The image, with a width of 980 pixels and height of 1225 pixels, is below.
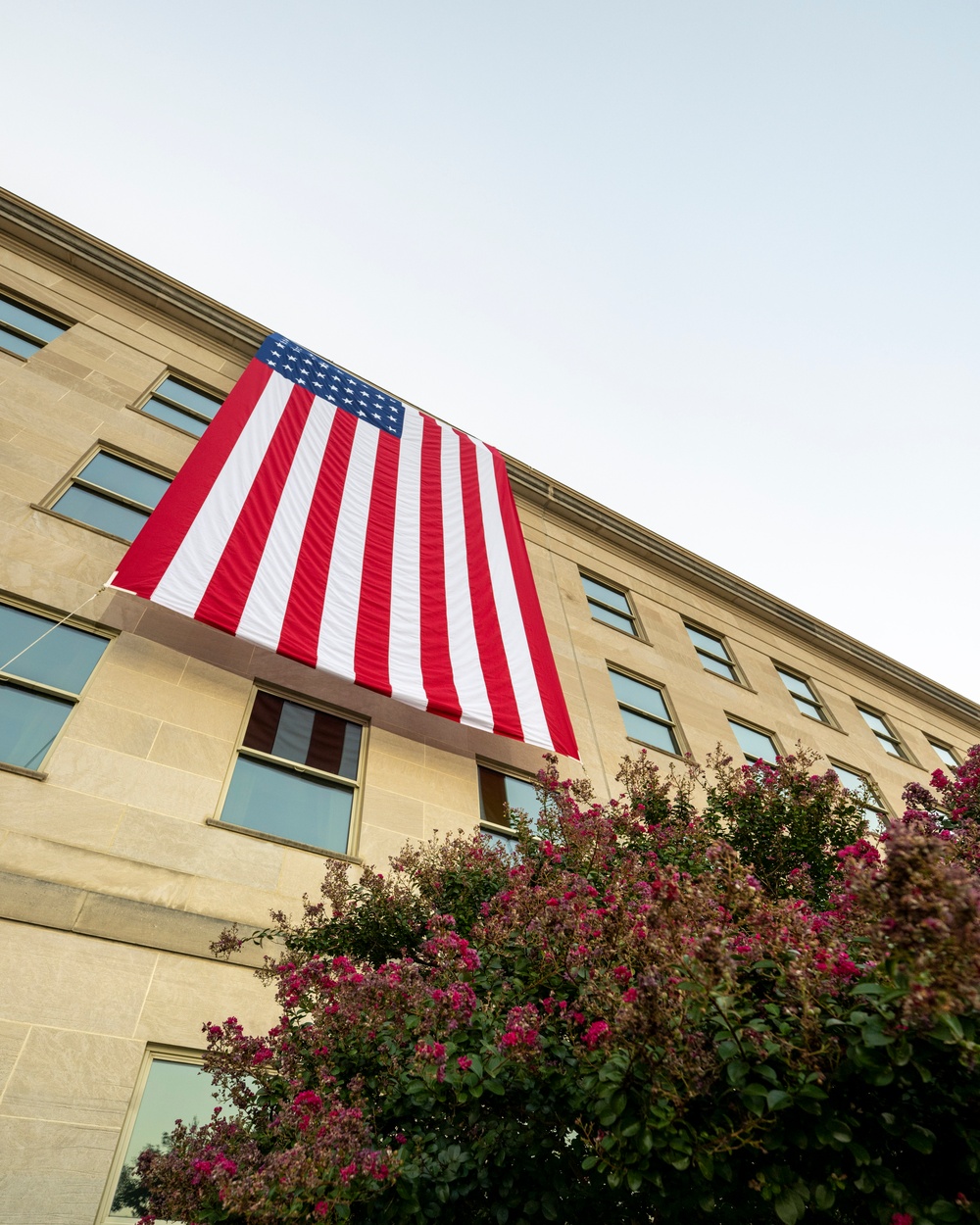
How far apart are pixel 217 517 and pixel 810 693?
1605 centimetres

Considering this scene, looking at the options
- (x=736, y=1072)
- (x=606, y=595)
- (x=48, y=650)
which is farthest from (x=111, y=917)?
(x=606, y=595)

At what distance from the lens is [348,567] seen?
10141 mm

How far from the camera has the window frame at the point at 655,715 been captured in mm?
13055

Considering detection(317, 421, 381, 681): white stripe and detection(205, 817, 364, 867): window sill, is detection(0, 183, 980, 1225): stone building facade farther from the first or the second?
A: detection(317, 421, 381, 681): white stripe

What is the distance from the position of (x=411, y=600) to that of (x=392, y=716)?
161 centimetres

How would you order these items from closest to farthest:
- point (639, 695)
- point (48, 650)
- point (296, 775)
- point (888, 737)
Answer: point (48, 650), point (296, 775), point (639, 695), point (888, 737)

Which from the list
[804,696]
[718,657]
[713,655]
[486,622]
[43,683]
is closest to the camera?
[43,683]

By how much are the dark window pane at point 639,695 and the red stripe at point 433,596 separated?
4664 mm

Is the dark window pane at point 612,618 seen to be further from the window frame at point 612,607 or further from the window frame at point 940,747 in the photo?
the window frame at point 940,747

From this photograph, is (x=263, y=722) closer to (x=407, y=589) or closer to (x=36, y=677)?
(x=36, y=677)

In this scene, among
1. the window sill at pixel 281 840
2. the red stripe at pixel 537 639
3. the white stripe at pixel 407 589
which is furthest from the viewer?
the red stripe at pixel 537 639

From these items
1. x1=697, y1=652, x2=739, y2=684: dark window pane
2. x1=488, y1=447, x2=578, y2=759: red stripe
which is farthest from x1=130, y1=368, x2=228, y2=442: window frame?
x1=697, y1=652, x2=739, y2=684: dark window pane

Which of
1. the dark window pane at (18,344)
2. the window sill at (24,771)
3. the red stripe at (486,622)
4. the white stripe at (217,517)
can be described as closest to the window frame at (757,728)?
the red stripe at (486,622)

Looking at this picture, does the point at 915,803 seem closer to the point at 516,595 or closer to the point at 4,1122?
the point at 516,595
